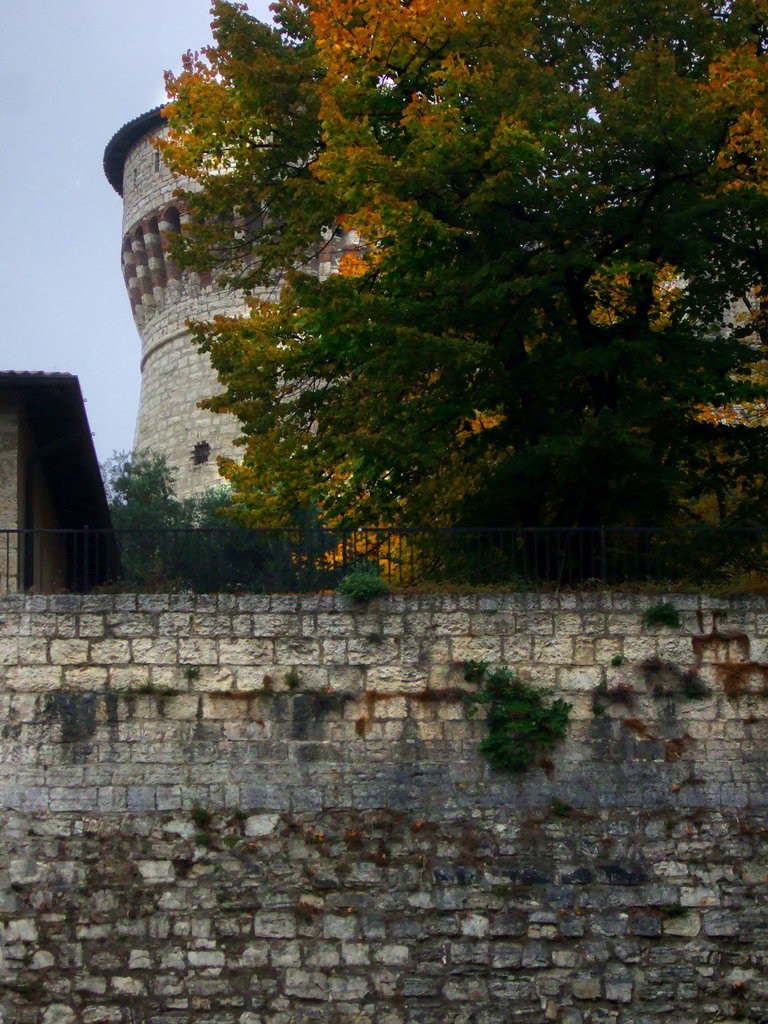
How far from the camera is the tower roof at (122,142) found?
3675cm

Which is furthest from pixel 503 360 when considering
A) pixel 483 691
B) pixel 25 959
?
pixel 25 959

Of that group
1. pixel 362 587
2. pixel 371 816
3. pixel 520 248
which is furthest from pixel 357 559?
pixel 520 248

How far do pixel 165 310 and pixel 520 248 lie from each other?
24.9 metres

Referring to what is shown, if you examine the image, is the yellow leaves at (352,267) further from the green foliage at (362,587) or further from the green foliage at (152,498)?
the green foliage at (152,498)

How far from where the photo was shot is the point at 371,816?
1226 centimetres

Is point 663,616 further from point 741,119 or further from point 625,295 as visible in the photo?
point 741,119

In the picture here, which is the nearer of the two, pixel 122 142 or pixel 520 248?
pixel 520 248

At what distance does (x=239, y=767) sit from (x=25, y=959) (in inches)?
87.8

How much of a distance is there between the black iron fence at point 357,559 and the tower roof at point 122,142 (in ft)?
78.3

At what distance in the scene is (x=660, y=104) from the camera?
1502 centimetres

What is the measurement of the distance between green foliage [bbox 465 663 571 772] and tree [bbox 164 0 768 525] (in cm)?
275

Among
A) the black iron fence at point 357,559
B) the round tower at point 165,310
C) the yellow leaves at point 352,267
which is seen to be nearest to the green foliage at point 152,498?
the round tower at point 165,310

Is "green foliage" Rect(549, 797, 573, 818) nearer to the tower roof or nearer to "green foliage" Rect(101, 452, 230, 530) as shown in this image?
"green foliage" Rect(101, 452, 230, 530)

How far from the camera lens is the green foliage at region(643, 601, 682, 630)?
12680 millimetres
